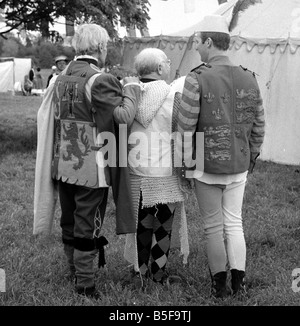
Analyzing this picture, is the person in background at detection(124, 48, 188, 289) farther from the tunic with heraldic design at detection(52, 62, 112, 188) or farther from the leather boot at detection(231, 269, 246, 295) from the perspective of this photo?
the leather boot at detection(231, 269, 246, 295)

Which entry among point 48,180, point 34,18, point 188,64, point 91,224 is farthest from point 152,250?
point 34,18

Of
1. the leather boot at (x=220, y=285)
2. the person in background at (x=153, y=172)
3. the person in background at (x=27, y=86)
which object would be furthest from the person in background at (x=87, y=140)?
the person in background at (x=27, y=86)

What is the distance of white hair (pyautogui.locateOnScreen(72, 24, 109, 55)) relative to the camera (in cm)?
363

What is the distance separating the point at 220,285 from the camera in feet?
12.3

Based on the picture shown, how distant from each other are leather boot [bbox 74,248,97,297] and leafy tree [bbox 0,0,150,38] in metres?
7.02

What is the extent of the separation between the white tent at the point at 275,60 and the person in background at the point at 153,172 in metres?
5.72

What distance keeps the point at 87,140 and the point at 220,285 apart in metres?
1.17

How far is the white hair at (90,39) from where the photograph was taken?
363cm

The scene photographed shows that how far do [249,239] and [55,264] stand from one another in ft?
5.32

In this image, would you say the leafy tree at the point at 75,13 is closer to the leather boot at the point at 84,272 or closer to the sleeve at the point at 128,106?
the sleeve at the point at 128,106

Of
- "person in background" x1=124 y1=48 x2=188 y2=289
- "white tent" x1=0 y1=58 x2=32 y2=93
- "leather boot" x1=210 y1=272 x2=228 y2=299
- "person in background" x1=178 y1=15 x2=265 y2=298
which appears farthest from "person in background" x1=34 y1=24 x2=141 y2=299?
"white tent" x1=0 y1=58 x2=32 y2=93

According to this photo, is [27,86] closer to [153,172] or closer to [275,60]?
[275,60]

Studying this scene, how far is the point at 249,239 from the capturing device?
16.8 feet

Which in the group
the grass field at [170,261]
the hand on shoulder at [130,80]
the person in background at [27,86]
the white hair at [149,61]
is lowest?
the person in background at [27,86]
